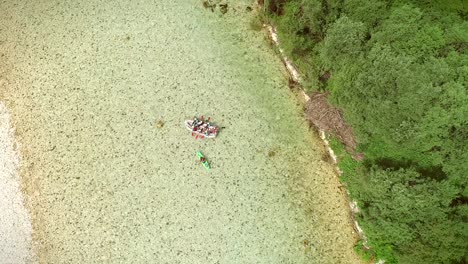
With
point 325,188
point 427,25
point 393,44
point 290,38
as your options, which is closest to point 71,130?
point 290,38

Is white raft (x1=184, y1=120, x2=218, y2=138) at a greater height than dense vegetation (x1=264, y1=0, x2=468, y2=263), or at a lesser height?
lesser

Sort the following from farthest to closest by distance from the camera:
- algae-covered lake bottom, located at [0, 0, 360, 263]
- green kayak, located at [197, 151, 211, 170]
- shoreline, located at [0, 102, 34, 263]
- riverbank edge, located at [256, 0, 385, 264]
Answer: shoreline, located at [0, 102, 34, 263] → green kayak, located at [197, 151, 211, 170] → algae-covered lake bottom, located at [0, 0, 360, 263] → riverbank edge, located at [256, 0, 385, 264]

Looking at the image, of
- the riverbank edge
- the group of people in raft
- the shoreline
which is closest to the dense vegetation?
the riverbank edge

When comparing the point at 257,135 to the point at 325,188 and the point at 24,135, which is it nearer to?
the point at 325,188

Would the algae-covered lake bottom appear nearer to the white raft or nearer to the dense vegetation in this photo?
the white raft

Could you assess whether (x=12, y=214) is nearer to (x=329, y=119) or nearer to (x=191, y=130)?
(x=191, y=130)

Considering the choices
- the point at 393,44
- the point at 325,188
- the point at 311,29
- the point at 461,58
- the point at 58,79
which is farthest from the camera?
the point at 58,79
